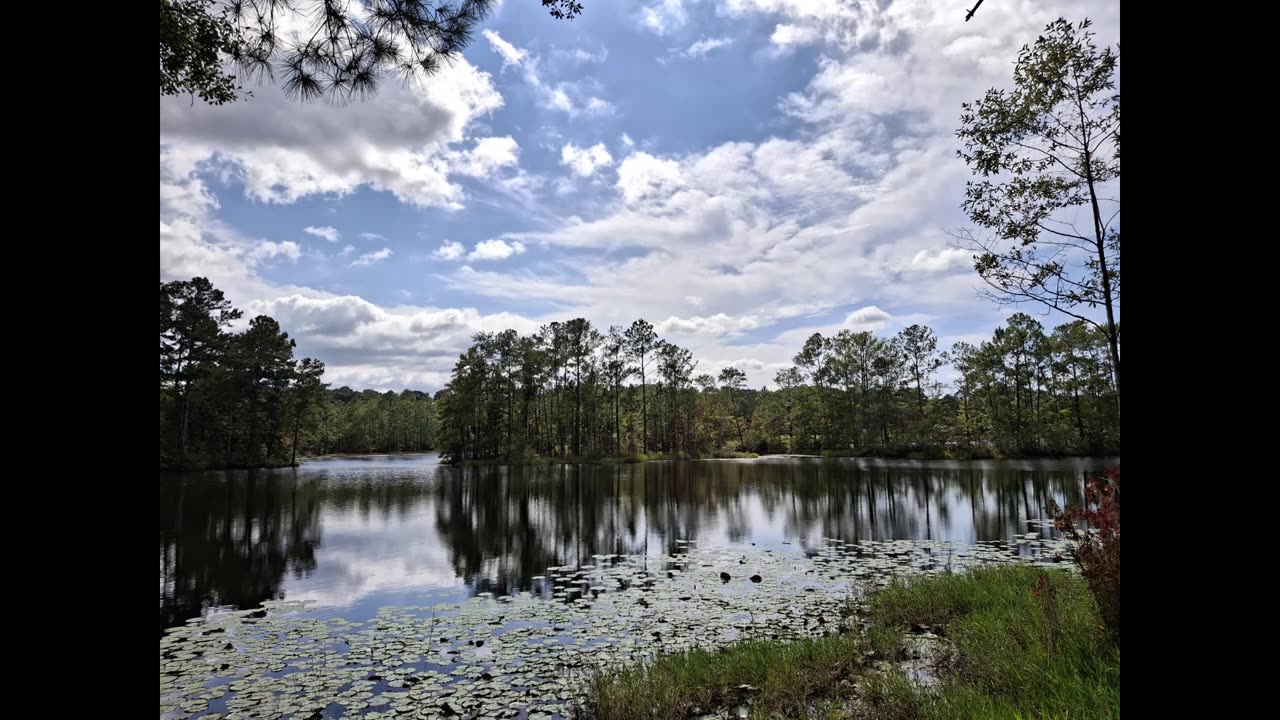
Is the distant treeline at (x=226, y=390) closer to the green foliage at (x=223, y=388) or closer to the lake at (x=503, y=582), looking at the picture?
the green foliage at (x=223, y=388)

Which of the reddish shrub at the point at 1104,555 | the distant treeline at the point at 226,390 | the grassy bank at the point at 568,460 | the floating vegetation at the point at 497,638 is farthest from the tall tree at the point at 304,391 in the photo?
the reddish shrub at the point at 1104,555

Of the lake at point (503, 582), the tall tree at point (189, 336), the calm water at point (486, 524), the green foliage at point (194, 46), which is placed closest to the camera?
the green foliage at point (194, 46)

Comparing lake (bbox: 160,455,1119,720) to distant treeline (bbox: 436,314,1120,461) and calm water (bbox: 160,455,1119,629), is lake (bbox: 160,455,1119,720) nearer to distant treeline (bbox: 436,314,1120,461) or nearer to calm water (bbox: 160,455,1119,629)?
calm water (bbox: 160,455,1119,629)

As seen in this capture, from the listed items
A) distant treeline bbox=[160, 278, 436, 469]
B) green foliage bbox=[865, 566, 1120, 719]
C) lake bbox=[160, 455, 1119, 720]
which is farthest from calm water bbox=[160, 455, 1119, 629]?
distant treeline bbox=[160, 278, 436, 469]

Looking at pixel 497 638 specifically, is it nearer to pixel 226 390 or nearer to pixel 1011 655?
pixel 1011 655

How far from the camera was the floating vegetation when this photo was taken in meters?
5.97

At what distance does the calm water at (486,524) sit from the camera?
447 inches

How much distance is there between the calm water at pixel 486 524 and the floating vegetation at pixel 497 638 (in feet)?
4.28

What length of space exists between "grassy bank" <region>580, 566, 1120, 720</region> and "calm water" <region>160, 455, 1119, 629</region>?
5.73 meters

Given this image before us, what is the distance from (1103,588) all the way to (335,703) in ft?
25.1

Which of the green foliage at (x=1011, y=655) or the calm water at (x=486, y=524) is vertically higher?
the green foliage at (x=1011, y=655)
